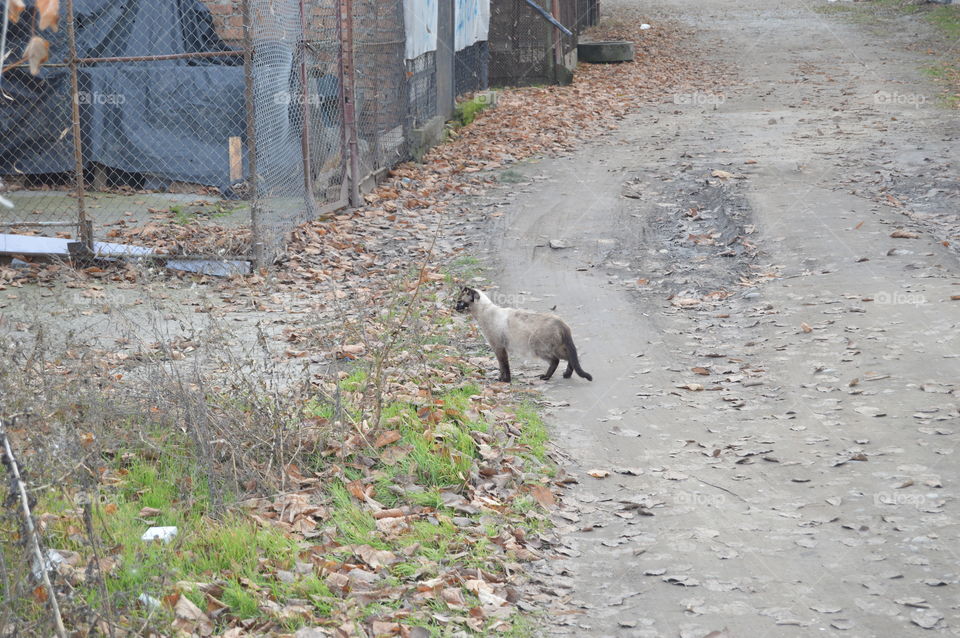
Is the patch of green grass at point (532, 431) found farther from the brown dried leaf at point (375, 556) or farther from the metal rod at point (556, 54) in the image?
the metal rod at point (556, 54)

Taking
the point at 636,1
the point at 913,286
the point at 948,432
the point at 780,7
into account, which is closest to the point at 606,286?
the point at 913,286

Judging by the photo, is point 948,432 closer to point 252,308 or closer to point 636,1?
point 252,308

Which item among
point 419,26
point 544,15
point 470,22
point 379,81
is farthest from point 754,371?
point 544,15

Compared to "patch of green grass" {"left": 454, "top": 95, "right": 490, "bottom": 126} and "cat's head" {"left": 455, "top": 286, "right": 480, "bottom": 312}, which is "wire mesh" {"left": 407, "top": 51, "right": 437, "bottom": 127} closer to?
"patch of green grass" {"left": 454, "top": 95, "right": 490, "bottom": 126}

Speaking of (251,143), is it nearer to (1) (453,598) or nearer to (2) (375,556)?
(2) (375,556)

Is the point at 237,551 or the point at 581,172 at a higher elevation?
the point at 581,172

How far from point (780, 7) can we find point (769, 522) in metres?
35.9

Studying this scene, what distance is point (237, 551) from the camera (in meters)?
5.14

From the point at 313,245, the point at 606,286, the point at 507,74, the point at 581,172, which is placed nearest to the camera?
the point at 606,286
